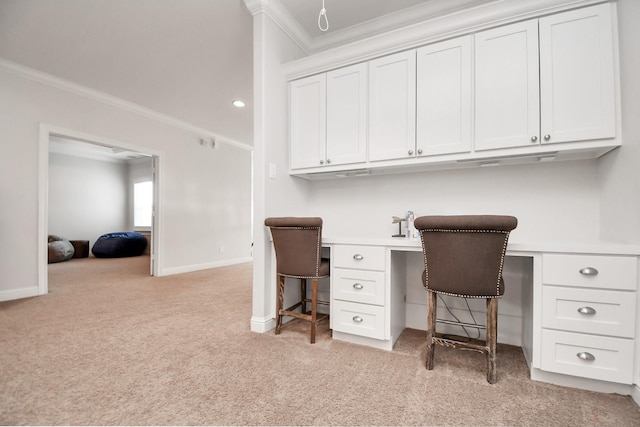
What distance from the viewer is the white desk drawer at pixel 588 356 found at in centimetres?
139

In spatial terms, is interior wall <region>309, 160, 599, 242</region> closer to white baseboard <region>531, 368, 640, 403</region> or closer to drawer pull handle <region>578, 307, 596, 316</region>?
drawer pull handle <region>578, 307, 596, 316</region>

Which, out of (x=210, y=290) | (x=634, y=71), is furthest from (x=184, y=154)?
(x=634, y=71)

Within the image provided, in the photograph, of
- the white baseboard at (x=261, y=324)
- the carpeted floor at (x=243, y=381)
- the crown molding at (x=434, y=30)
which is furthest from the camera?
the white baseboard at (x=261, y=324)

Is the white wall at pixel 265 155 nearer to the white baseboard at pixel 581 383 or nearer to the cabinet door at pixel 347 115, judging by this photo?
the cabinet door at pixel 347 115

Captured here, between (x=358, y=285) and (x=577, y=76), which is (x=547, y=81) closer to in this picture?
(x=577, y=76)

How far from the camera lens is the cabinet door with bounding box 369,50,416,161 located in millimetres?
2129

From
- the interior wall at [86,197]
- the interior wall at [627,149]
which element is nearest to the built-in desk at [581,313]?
the interior wall at [627,149]

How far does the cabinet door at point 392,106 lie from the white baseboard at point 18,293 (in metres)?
4.12

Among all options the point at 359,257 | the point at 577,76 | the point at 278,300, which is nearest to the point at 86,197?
the point at 278,300

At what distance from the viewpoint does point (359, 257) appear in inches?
78.6

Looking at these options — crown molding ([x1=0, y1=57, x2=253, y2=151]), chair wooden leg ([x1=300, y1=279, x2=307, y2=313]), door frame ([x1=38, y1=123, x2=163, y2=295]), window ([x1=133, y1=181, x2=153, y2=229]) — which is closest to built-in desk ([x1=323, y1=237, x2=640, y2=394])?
chair wooden leg ([x1=300, y1=279, x2=307, y2=313])

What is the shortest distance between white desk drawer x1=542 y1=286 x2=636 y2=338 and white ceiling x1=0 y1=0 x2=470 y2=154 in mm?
2339

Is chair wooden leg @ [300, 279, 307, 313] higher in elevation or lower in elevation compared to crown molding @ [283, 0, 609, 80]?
lower

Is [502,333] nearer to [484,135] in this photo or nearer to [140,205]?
[484,135]
